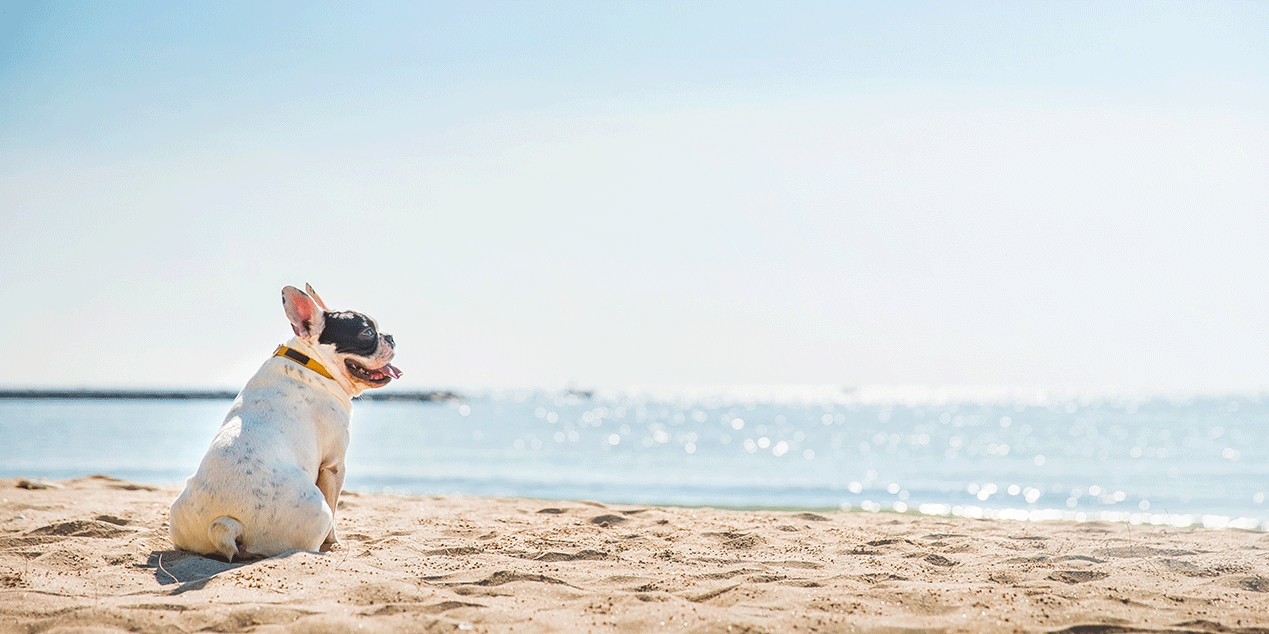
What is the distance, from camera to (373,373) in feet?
18.7

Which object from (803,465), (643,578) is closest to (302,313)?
(643,578)

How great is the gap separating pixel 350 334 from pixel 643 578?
2.45 m

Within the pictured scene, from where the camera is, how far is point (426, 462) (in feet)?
85.4

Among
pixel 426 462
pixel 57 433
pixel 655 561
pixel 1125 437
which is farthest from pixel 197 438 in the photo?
pixel 1125 437

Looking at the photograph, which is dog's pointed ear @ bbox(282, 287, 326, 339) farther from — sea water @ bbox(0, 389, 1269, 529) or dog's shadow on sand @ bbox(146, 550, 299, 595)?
sea water @ bbox(0, 389, 1269, 529)

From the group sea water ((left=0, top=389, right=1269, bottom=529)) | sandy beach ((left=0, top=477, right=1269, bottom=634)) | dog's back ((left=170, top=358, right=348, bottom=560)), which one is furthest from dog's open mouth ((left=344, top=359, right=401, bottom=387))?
sea water ((left=0, top=389, right=1269, bottom=529))

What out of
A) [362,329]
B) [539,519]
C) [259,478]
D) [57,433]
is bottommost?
[57,433]

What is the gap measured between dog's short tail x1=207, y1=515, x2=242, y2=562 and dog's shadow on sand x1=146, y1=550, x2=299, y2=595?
71mm

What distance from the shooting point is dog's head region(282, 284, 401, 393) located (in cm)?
541

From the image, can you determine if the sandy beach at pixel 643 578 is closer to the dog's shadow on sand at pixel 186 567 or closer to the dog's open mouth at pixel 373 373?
the dog's shadow on sand at pixel 186 567

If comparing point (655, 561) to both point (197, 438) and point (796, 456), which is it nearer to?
point (796, 456)

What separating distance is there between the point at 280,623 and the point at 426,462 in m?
23.3

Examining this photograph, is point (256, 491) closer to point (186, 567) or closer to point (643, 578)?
point (186, 567)

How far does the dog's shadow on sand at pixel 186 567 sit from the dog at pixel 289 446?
0.19ft
